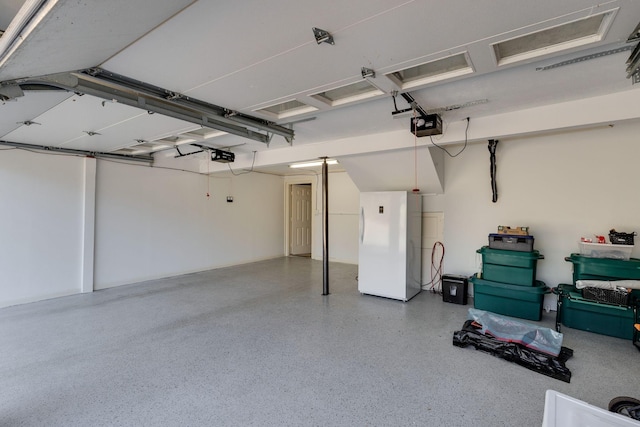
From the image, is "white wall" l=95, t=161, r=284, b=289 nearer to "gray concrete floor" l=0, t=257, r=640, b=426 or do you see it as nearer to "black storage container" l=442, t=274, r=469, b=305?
"gray concrete floor" l=0, t=257, r=640, b=426

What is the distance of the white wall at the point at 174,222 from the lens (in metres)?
5.00

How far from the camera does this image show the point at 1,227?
157 inches

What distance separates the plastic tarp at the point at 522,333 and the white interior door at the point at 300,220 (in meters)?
5.67

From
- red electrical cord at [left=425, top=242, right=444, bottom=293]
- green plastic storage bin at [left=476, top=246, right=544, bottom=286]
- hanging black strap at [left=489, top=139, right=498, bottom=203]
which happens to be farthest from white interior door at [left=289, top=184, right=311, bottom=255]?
green plastic storage bin at [left=476, top=246, right=544, bottom=286]

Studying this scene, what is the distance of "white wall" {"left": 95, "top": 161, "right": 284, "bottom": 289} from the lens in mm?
5000

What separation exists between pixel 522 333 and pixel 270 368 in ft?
7.94

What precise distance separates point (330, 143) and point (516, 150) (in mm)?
2593

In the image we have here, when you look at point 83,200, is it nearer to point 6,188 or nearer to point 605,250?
point 6,188

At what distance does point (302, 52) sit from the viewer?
1.83 meters

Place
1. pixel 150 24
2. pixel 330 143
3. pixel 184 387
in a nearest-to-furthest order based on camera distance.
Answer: pixel 150 24 → pixel 184 387 → pixel 330 143

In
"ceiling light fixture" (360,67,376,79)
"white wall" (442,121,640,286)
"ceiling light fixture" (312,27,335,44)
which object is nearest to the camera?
"ceiling light fixture" (312,27,335,44)

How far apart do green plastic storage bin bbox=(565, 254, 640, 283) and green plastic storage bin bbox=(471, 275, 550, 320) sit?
0.41 meters

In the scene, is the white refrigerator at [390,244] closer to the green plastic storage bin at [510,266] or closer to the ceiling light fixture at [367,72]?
the green plastic storage bin at [510,266]

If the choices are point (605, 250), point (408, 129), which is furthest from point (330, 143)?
point (605, 250)
